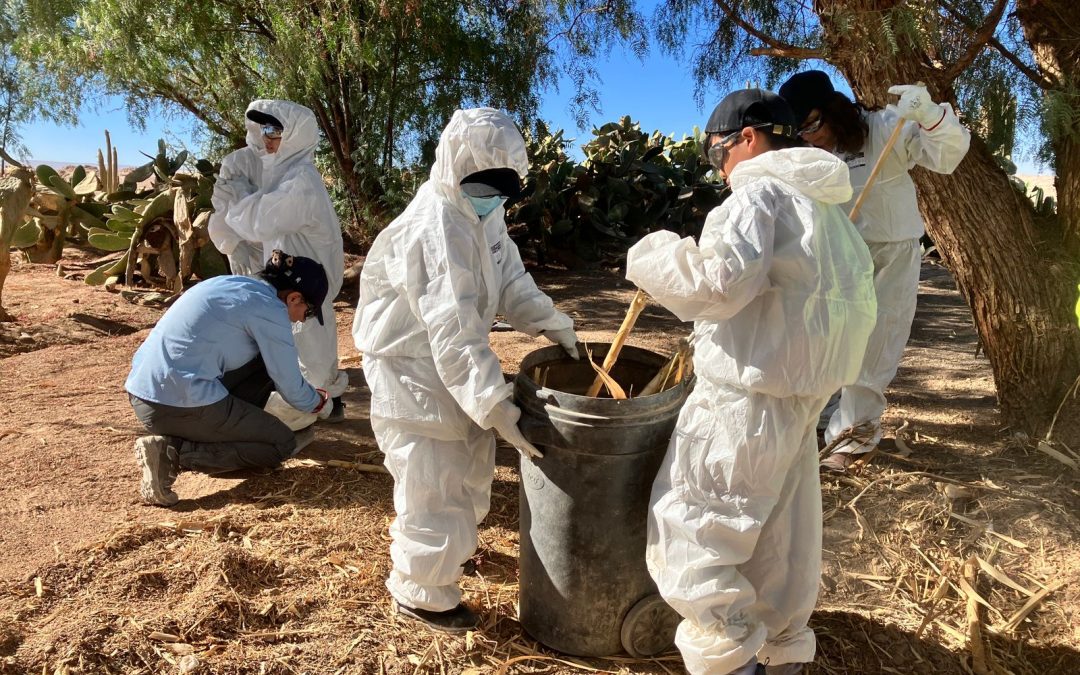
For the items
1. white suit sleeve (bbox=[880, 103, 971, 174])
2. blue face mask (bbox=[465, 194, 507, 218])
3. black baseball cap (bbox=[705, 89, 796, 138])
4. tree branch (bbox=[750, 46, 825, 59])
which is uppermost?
tree branch (bbox=[750, 46, 825, 59])

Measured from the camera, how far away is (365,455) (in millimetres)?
4312

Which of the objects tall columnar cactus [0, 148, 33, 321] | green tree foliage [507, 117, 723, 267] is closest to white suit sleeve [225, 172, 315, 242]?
tall columnar cactus [0, 148, 33, 321]

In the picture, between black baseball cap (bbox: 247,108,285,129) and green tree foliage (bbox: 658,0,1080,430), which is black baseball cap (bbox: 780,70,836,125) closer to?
green tree foliage (bbox: 658,0,1080,430)

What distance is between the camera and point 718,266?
210 cm

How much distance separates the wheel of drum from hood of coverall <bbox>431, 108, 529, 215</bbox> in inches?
51.7

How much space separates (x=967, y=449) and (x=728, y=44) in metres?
2.77

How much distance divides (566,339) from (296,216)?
2.00m

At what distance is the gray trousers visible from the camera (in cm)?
368

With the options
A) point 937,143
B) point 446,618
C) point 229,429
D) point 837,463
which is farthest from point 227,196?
point 937,143

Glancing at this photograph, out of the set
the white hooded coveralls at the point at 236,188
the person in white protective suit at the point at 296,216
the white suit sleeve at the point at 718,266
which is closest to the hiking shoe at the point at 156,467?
the person in white protective suit at the point at 296,216

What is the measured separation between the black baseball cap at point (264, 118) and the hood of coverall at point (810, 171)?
119 inches

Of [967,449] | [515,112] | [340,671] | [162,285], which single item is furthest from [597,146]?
[340,671]

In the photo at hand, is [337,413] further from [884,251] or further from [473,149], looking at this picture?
[884,251]

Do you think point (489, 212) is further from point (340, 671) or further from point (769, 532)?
point (340, 671)
